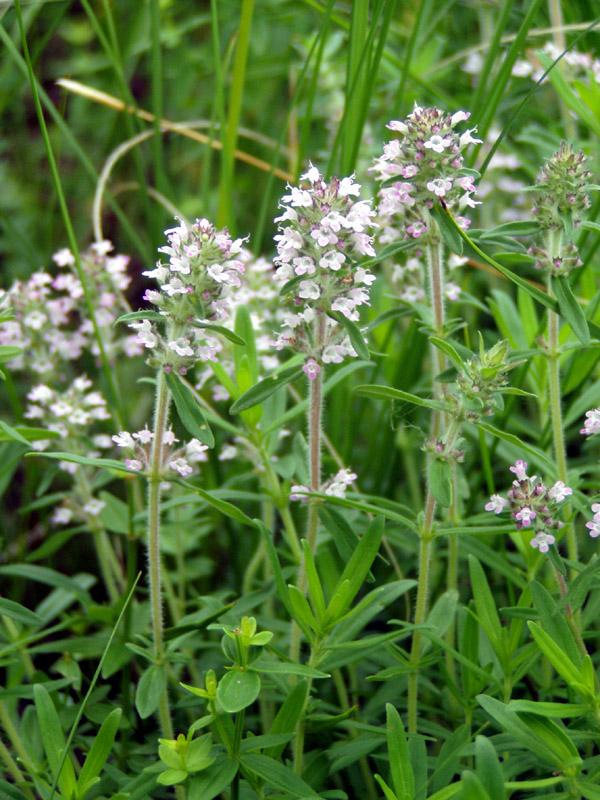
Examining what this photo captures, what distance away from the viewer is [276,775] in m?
1.93

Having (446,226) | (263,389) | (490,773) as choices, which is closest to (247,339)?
(263,389)

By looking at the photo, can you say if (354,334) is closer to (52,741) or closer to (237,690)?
(237,690)

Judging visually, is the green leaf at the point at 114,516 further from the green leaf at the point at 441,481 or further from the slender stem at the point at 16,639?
the green leaf at the point at 441,481

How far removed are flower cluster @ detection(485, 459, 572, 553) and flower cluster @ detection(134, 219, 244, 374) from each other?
0.85 m

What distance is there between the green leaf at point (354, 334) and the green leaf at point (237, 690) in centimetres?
81

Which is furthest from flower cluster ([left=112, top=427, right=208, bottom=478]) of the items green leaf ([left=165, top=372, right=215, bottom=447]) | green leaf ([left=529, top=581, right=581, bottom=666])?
green leaf ([left=529, top=581, right=581, bottom=666])

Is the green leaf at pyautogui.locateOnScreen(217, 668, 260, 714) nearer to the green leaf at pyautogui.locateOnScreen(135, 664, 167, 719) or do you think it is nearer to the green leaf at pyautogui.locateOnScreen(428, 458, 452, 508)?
the green leaf at pyautogui.locateOnScreen(135, 664, 167, 719)

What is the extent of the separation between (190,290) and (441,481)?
78cm

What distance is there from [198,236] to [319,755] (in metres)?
1.38

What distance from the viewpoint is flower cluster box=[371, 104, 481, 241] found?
211 cm

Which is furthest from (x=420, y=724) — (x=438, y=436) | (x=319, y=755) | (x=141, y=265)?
(x=141, y=265)

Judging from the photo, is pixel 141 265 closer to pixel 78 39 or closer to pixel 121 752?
pixel 78 39

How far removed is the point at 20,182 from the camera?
501 centimetres

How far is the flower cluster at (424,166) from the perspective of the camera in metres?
2.11
